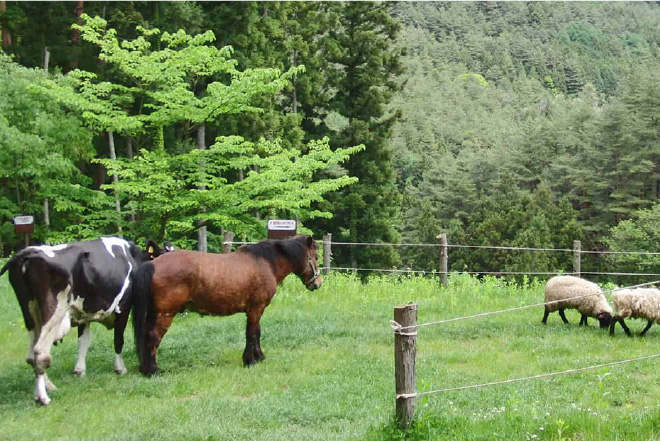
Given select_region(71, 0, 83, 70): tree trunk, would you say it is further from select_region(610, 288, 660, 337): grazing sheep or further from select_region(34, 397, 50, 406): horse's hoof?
select_region(610, 288, 660, 337): grazing sheep

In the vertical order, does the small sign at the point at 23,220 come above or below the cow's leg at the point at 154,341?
above

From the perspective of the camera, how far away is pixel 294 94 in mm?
34625

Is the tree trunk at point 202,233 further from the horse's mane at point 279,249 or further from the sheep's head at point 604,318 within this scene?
the sheep's head at point 604,318

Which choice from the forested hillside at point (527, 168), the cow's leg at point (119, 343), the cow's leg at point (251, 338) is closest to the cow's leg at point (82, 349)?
the cow's leg at point (119, 343)

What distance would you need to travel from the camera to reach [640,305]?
10.0 m

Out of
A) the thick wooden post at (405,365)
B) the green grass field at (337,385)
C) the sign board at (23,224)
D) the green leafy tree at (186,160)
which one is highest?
the green leafy tree at (186,160)

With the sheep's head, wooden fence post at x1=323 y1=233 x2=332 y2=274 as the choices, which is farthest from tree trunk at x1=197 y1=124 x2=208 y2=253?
the sheep's head

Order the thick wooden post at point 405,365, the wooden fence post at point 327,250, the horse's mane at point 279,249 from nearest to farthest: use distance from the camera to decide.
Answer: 1. the thick wooden post at point 405,365
2. the horse's mane at point 279,249
3. the wooden fence post at point 327,250

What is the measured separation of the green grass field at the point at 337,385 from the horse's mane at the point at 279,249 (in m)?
1.47

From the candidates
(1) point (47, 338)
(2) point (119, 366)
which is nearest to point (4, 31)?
(2) point (119, 366)

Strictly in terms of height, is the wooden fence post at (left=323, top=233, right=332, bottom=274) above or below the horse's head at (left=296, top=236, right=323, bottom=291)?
below

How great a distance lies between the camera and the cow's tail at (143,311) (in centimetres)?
823

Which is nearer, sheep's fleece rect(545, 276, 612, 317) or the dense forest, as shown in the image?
sheep's fleece rect(545, 276, 612, 317)

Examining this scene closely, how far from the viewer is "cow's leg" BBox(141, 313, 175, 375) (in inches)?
328
